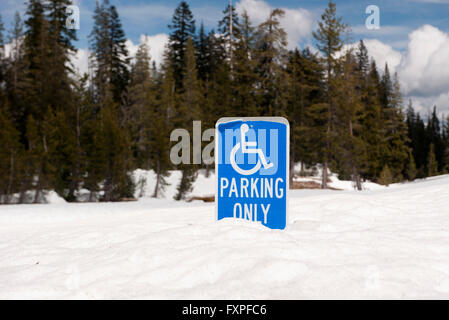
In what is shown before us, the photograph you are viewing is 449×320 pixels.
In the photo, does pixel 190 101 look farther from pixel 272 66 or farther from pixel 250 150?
pixel 250 150

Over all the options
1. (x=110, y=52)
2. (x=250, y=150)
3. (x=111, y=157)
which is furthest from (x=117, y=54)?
(x=250, y=150)

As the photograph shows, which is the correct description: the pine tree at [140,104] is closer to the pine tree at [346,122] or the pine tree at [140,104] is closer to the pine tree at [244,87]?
the pine tree at [244,87]

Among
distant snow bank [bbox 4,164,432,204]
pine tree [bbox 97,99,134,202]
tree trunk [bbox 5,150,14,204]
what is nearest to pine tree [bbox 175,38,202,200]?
distant snow bank [bbox 4,164,432,204]

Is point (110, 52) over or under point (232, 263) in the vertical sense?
over

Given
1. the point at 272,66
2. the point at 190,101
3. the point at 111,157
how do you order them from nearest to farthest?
the point at 111,157 < the point at 272,66 < the point at 190,101

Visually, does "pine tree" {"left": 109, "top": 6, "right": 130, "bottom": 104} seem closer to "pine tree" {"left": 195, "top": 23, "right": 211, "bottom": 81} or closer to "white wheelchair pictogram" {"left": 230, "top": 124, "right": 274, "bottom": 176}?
"pine tree" {"left": 195, "top": 23, "right": 211, "bottom": 81}

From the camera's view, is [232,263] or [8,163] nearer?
[232,263]

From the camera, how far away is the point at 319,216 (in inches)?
285

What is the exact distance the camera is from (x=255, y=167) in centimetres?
528

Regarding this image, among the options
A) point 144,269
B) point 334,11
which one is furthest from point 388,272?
point 334,11

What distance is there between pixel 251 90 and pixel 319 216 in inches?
870

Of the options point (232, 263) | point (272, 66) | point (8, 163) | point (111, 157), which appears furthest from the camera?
point (272, 66)

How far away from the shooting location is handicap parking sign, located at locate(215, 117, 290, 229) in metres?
5.26

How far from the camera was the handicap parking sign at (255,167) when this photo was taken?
5.26m
